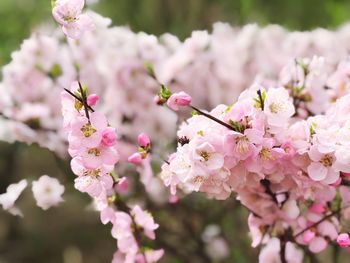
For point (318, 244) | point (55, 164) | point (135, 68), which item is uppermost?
point (55, 164)

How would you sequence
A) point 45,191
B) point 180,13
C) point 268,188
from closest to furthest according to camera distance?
point 268,188 → point 45,191 → point 180,13

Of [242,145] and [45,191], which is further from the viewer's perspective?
[45,191]

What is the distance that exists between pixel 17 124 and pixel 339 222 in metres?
0.63

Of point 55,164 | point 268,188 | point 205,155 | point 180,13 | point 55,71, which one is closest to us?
point 205,155

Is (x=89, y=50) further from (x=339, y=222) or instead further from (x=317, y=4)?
(x=317, y=4)

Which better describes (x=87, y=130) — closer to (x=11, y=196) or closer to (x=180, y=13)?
(x=11, y=196)

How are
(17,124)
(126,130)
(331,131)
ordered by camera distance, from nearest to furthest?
(331,131) < (17,124) < (126,130)

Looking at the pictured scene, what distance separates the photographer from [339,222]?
907 millimetres

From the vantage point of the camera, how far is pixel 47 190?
0.92 m

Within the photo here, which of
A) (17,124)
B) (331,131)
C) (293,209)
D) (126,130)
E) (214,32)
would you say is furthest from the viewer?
(126,130)

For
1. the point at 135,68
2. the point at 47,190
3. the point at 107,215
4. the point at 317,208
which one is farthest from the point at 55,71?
the point at 317,208

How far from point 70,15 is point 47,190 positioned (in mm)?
317

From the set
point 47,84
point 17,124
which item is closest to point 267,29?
point 47,84

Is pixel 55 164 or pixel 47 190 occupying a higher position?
pixel 55 164
